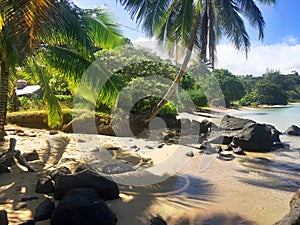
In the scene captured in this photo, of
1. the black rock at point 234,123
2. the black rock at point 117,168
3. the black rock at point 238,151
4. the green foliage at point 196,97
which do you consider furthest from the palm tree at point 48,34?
the green foliage at point 196,97

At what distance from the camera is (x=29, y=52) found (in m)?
4.43

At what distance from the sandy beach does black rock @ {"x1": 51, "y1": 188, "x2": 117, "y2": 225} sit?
0.34 meters

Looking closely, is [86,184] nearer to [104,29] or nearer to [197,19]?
[104,29]

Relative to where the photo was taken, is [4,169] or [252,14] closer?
[4,169]

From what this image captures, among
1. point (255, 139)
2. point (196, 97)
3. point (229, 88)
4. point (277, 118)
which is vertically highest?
point (229, 88)

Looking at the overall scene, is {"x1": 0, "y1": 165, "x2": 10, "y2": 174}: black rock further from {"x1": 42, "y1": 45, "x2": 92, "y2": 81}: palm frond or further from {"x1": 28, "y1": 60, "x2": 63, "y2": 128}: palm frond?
{"x1": 28, "y1": 60, "x2": 63, "y2": 128}: palm frond

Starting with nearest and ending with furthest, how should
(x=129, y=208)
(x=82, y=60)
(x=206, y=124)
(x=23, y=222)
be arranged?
1. (x=23, y=222)
2. (x=129, y=208)
3. (x=82, y=60)
4. (x=206, y=124)

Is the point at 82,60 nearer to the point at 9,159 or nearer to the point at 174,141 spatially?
the point at 9,159

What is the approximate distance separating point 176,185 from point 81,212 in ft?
9.43

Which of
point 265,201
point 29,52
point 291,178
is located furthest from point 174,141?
point 29,52

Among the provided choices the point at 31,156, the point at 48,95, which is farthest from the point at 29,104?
the point at 31,156

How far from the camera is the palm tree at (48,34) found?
3.80 metres

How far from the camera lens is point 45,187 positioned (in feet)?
17.5

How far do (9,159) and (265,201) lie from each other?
518cm
